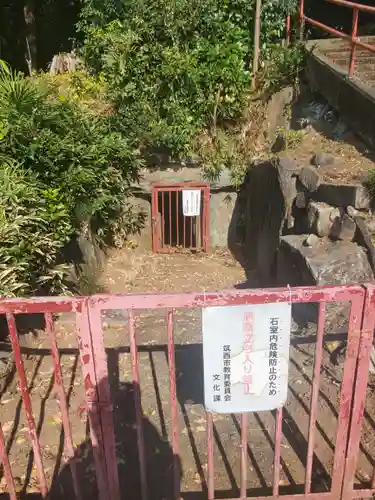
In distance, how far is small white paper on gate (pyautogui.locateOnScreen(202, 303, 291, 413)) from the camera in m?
2.49

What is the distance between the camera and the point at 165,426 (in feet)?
13.5

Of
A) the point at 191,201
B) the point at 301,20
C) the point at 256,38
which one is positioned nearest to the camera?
the point at 256,38

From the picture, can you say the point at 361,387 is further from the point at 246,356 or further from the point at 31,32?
the point at 31,32

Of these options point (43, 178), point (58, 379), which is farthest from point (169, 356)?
point (43, 178)

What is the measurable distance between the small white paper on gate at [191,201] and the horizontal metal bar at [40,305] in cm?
760

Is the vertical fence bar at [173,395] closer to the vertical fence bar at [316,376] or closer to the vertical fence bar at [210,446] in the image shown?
the vertical fence bar at [210,446]

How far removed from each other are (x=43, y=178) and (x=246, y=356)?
14.7 feet

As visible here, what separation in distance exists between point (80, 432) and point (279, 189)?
536 cm

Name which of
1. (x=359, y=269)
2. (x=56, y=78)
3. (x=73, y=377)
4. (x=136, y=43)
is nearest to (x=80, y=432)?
(x=73, y=377)

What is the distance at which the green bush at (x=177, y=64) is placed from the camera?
9109 millimetres

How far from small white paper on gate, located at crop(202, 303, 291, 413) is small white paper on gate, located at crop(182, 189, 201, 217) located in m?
7.42

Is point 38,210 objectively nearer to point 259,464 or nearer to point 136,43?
point 259,464

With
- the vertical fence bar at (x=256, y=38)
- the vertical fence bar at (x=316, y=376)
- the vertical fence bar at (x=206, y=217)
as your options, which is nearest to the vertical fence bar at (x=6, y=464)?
the vertical fence bar at (x=316, y=376)

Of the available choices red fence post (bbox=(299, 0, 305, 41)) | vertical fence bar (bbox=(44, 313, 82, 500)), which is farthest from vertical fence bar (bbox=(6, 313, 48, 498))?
red fence post (bbox=(299, 0, 305, 41))
